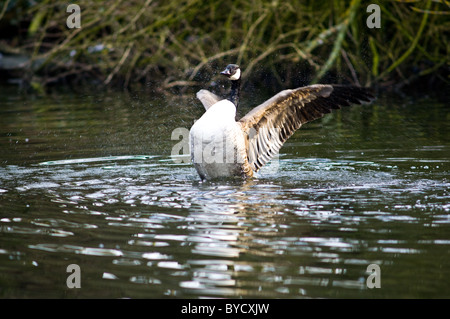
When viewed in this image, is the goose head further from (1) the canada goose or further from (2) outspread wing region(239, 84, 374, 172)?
(2) outspread wing region(239, 84, 374, 172)

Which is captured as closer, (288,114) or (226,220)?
(226,220)

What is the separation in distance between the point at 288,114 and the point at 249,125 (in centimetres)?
58

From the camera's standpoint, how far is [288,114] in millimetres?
7812

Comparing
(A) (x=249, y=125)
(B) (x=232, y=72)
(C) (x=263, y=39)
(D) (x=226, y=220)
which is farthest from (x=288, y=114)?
(C) (x=263, y=39)

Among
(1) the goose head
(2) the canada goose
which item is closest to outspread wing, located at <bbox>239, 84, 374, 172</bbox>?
(2) the canada goose

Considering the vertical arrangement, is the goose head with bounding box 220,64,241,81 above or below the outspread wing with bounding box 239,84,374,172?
above

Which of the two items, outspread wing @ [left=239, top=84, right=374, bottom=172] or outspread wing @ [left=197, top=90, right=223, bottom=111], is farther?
outspread wing @ [left=197, top=90, right=223, bottom=111]

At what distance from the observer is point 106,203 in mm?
5641

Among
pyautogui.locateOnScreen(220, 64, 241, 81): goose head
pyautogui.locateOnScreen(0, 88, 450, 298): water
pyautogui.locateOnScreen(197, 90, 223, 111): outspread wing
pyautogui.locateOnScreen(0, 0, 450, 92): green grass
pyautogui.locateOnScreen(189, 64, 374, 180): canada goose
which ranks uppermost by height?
pyautogui.locateOnScreen(0, 0, 450, 92): green grass

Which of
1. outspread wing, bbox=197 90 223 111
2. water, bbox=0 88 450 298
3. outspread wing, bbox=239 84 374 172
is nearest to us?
water, bbox=0 88 450 298

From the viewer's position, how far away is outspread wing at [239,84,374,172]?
24.6 feet

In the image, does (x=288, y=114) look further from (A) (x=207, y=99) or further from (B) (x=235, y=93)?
(A) (x=207, y=99)

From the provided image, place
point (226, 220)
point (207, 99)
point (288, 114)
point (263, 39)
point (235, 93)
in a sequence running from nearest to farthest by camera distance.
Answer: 1. point (226, 220)
2. point (235, 93)
3. point (288, 114)
4. point (207, 99)
5. point (263, 39)

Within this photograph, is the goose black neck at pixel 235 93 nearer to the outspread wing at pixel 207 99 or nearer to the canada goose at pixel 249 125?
the canada goose at pixel 249 125
